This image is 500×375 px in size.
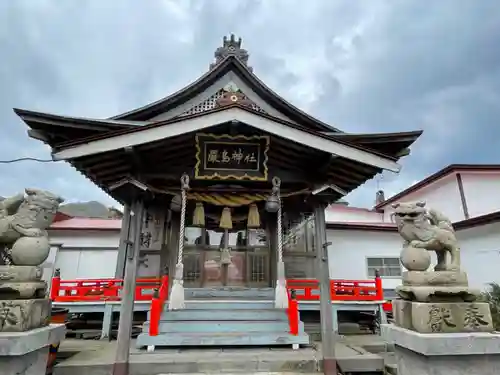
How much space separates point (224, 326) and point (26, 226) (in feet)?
14.5

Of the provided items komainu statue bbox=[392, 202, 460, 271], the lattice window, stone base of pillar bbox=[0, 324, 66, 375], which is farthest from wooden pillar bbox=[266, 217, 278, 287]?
stone base of pillar bbox=[0, 324, 66, 375]

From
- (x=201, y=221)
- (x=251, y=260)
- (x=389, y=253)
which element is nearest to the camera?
(x=201, y=221)

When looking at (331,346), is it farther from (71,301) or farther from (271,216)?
(71,301)

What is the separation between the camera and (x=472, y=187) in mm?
14547

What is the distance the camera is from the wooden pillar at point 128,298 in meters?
5.10

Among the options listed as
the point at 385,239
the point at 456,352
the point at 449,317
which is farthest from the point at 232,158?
the point at 385,239

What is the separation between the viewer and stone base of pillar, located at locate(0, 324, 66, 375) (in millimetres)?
3180

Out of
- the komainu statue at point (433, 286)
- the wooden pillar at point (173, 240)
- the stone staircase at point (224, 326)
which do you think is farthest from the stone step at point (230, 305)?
the komainu statue at point (433, 286)

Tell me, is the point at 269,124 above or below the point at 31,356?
above

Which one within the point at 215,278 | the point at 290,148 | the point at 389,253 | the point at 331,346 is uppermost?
the point at 290,148

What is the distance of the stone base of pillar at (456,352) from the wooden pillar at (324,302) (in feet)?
7.03

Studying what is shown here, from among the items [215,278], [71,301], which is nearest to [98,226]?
[71,301]

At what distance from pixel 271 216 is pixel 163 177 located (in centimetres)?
446

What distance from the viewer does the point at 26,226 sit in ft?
12.5
